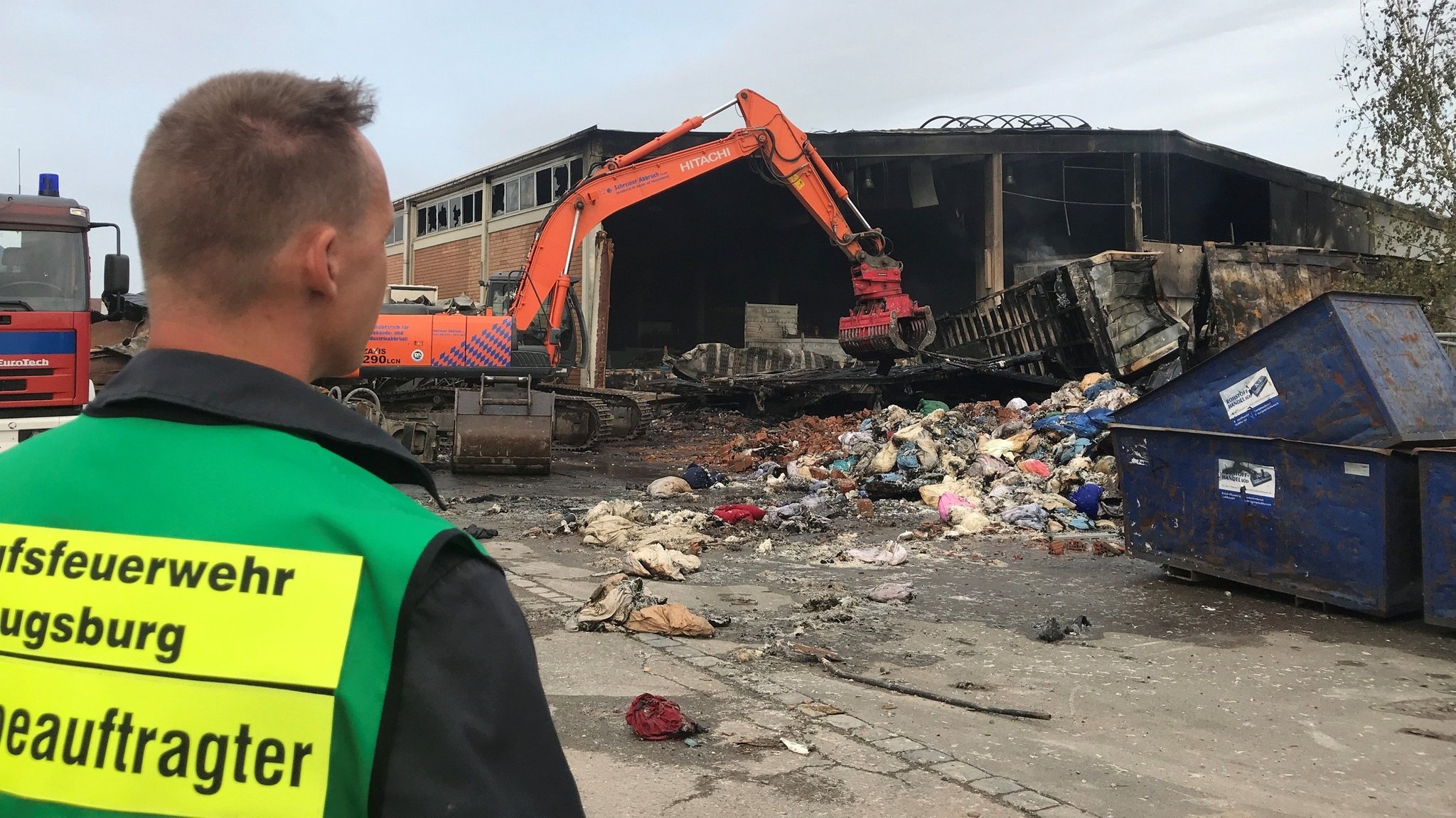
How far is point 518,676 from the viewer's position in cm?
103

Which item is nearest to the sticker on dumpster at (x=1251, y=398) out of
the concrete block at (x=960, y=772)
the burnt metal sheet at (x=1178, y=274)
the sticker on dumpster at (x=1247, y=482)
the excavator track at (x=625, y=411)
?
the sticker on dumpster at (x=1247, y=482)

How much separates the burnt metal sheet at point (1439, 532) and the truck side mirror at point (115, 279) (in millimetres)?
10314

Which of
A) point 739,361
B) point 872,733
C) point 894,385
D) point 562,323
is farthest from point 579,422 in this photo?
point 872,733

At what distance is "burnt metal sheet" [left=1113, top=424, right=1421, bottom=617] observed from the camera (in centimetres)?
620

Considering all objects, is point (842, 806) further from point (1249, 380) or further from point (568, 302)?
point (568, 302)

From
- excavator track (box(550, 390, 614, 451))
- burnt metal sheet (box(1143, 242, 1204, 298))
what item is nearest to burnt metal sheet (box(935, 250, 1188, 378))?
burnt metal sheet (box(1143, 242, 1204, 298))

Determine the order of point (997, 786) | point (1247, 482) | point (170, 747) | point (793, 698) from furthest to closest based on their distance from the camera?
1. point (1247, 482)
2. point (793, 698)
3. point (997, 786)
4. point (170, 747)

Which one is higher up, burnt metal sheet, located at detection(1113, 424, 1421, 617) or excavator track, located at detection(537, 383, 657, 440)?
excavator track, located at detection(537, 383, 657, 440)

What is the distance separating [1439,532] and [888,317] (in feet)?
39.4

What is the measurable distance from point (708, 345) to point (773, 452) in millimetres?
7880

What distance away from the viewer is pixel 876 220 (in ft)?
91.4

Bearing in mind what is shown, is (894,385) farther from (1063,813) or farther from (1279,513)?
(1063,813)

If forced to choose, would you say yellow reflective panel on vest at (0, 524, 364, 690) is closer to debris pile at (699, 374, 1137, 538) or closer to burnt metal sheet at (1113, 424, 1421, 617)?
burnt metal sheet at (1113, 424, 1421, 617)

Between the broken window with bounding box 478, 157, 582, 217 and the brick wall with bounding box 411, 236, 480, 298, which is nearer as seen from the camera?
the broken window with bounding box 478, 157, 582, 217
